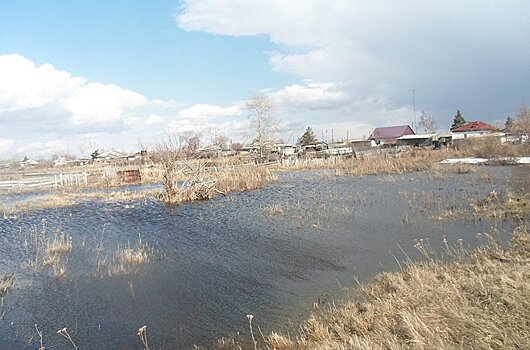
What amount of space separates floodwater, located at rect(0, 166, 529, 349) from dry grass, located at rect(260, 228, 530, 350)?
0.95 meters

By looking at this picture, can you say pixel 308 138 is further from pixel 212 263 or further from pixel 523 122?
pixel 212 263

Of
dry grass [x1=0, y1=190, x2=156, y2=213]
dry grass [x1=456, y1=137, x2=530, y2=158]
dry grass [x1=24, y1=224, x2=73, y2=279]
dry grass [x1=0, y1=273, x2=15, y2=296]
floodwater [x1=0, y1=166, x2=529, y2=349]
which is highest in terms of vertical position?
dry grass [x1=456, y1=137, x2=530, y2=158]

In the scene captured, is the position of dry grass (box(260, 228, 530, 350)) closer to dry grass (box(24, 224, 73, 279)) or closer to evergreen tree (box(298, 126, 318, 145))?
dry grass (box(24, 224, 73, 279))

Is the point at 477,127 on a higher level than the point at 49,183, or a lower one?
higher

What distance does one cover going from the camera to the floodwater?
275 inches

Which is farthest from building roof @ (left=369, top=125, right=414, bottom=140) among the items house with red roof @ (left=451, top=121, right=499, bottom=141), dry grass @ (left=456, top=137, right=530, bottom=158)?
dry grass @ (left=456, top=137, right=530, bottom=158)

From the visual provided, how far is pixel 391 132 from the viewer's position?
96125 millimetres

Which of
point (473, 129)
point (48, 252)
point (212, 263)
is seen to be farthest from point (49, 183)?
point (473, 129)

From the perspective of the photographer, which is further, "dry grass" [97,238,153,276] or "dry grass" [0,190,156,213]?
"dry grass" [0,190,156,213]

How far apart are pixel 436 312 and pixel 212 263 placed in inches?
268

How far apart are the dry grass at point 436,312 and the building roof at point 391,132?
90.4 meters

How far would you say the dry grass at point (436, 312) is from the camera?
420 cm

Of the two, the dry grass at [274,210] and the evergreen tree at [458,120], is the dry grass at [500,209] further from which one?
the evergreen tree at [458,120]

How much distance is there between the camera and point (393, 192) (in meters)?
21.5
